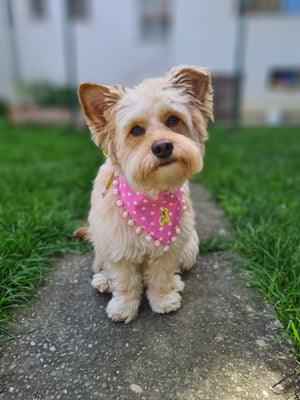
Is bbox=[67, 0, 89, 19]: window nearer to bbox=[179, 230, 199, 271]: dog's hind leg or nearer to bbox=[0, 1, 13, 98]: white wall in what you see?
bbox=[0, 1, 13, 98]: white wall

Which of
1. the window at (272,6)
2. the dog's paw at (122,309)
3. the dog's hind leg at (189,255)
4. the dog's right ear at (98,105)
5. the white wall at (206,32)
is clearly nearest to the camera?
the dog's right ear at (98,105)

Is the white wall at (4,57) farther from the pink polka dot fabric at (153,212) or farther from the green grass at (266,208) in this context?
the pink polka dot fabric at (153,212)

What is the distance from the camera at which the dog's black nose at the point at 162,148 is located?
1638 millimetres

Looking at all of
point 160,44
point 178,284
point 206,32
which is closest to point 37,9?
point 160,44

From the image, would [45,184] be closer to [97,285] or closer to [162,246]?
[97,285]

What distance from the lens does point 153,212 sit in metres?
1.93

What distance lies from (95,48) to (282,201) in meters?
11.0

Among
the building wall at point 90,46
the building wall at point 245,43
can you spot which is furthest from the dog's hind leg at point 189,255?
the building wall at point 90,46

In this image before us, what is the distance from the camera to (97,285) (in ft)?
7.60

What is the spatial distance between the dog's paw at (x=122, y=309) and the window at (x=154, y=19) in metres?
12.1

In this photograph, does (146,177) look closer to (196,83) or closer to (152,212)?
(152,212)

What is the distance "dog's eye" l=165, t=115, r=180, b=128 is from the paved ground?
1.25 m

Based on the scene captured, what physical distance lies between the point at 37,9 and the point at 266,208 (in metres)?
12.5

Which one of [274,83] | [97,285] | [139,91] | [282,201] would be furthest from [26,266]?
[274,83]
